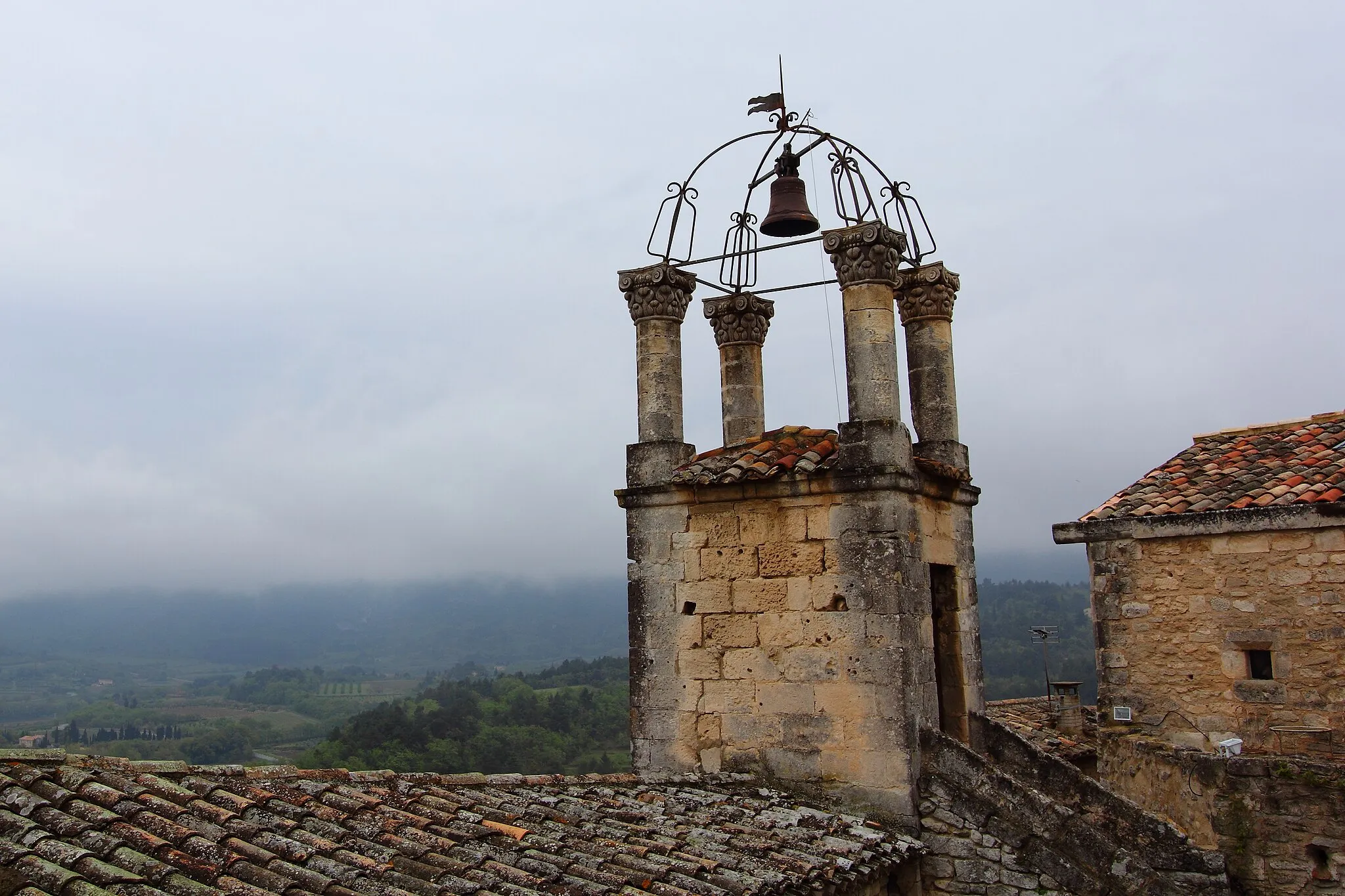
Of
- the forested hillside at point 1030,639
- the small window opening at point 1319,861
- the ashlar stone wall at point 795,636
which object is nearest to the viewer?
Result: the ashlar stone wall at point 795,636

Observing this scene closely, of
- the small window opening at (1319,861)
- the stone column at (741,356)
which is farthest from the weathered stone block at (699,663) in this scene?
the small window opening at (1319,861)

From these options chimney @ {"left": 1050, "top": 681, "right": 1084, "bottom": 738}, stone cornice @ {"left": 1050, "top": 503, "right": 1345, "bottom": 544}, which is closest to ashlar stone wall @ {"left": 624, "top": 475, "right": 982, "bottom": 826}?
stone cornice @ {"left": 1050, "top": 503, "right": 1345, "bottom": 544}

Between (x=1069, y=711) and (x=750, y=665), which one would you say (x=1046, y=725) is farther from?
(x=750, y=665)

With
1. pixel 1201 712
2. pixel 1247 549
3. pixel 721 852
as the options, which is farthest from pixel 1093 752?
pixel 721 852

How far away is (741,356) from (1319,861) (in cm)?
733

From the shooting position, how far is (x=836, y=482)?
8.64 m

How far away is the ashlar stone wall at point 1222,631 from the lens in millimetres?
11641

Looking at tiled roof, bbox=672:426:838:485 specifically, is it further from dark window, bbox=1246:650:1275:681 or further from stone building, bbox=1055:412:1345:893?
dark window, bbox=1246:650:1275:681

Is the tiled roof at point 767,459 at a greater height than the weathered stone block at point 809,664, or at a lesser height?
greater

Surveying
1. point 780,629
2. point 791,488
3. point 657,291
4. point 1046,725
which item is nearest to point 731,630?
point 780,629

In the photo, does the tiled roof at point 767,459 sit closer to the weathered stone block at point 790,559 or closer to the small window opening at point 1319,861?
the weathered stone block at point 790,559

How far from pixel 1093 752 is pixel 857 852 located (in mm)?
7323

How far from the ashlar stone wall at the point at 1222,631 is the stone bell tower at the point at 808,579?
3926 mm

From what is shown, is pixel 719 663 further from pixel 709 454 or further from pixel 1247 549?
pixel 1247 549
